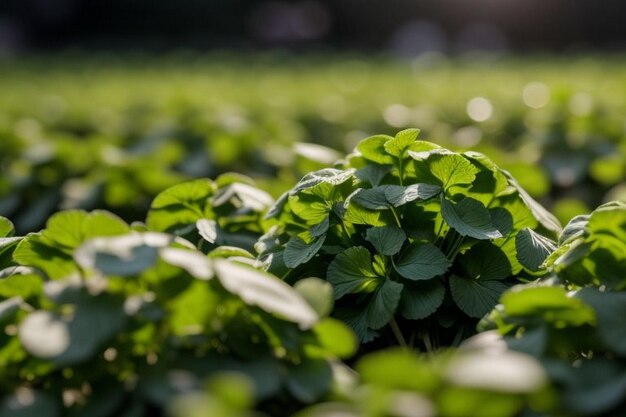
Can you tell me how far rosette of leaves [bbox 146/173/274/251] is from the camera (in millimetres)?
2174

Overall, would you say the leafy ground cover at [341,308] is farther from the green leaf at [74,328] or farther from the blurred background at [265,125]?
the blurred background at [265,125]

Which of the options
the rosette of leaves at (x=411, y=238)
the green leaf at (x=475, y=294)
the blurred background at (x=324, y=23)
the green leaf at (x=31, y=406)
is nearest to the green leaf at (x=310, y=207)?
the rosette of leaves at (x=411, y=238)

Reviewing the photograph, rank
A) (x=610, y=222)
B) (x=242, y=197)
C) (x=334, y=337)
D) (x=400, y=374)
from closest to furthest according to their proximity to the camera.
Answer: (x=400, y=374) < (x=334, y=337) < (x=610, y=222) < (x=242, y=197)

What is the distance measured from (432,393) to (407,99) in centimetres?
482

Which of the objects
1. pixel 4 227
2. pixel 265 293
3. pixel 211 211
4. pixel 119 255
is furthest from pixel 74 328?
pixel 211 211

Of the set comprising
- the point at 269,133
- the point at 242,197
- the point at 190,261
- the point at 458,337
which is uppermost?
the point at 190,261

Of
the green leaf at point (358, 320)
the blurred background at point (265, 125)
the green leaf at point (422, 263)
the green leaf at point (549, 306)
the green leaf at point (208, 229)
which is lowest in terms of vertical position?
the blurred background at point (265, 125)

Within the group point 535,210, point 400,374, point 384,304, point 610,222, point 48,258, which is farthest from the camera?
point 535,210

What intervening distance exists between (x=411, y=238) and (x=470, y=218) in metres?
0.15

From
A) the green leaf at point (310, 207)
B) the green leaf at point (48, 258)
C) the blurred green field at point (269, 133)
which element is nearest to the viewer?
the green leaf at point (48, 258)

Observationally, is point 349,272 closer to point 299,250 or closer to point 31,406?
point 299,250

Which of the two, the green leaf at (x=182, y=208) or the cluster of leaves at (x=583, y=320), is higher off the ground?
the cluster of leaves at (x=583, y=320)

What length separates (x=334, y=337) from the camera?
1426 millimetres

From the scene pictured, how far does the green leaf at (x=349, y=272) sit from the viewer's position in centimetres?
187
